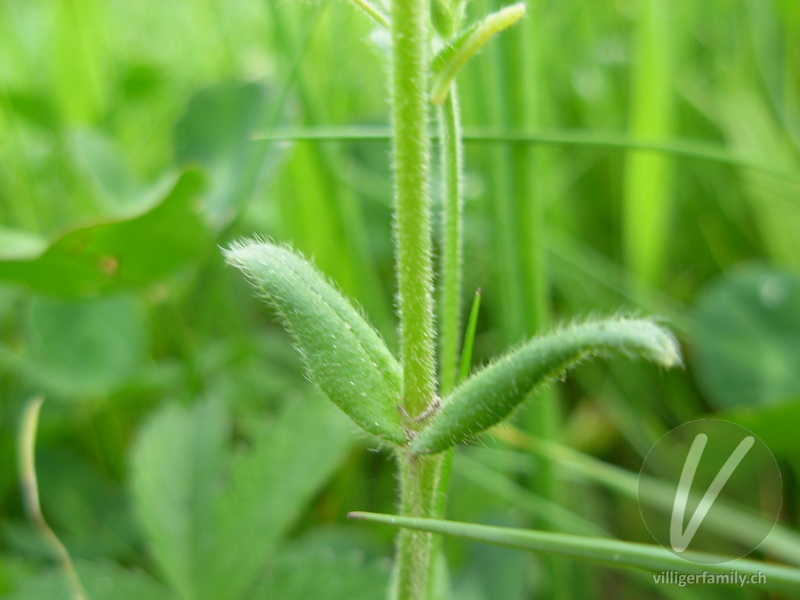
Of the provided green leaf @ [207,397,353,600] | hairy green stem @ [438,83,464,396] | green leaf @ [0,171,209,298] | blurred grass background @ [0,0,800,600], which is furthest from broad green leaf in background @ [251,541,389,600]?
green leaf @ [0,171,209,298]

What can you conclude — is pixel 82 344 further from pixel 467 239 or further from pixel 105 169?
pixel 467 239

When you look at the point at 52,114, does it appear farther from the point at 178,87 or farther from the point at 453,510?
the point at 453,510

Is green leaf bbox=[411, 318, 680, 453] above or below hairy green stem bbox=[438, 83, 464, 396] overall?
below

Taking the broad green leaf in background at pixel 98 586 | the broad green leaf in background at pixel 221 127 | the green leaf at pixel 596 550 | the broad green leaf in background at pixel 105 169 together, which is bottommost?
the broad green leaf in background at pixel 98 586

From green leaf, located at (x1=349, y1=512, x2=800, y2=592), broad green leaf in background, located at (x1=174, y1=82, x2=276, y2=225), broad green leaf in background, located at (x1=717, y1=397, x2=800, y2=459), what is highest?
broad green leaf in background, located at (x1=174, y1=82, x2=276, y2=225)

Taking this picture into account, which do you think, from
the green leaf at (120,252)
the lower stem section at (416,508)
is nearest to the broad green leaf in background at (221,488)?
the green leaf at (120,252)

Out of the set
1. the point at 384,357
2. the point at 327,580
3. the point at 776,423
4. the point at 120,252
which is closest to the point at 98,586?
the point at 327,580

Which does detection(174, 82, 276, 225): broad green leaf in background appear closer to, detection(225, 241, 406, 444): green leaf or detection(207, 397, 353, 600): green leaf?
detection(207, 397, 353, 600): green leaf

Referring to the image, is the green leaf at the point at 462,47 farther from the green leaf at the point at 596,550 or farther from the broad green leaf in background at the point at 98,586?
the broad green leaf in background at the point at 98,586
